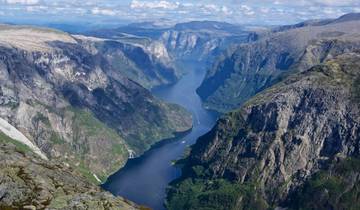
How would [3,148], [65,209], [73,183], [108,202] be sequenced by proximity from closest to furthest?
1. [65,209]
2. [108,202]
3. [73,183]
4. [3,148]

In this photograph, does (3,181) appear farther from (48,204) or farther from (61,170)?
(61,170)

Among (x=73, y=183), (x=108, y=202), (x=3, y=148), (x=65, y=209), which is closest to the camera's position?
(x=65, y=209)

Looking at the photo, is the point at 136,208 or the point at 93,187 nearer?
the point at 136,208

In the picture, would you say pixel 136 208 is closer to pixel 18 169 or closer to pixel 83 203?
pixel 83 203

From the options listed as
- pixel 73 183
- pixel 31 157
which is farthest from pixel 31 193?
pixel 31 157

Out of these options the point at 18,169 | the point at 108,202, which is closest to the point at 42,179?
the point at 18,169

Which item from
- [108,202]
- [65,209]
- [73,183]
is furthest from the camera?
[73,183]
